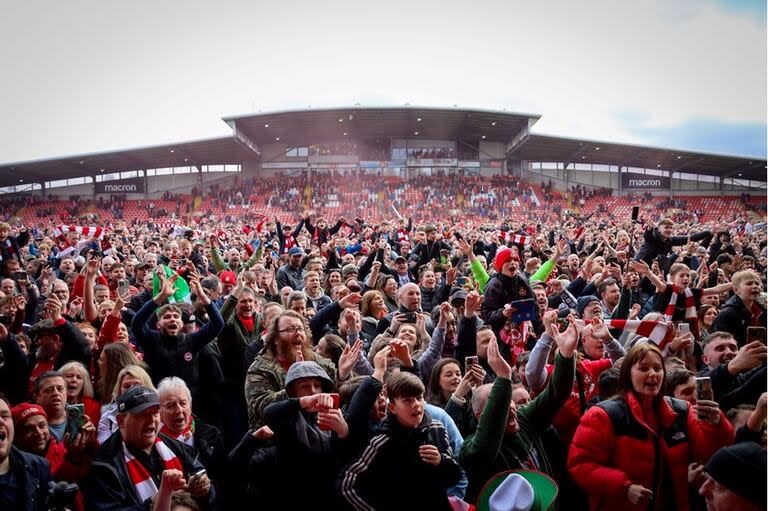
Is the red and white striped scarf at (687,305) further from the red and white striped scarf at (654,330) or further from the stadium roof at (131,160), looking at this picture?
the stadium roof at (131,160)

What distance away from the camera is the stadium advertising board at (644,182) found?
120 feet

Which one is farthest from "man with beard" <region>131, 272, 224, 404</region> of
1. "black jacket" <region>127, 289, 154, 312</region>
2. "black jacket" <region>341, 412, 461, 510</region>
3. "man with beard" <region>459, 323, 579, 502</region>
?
"man with beard" <region>459, 323, 579, 502</region>

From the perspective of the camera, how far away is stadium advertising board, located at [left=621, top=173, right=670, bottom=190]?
36438 mm

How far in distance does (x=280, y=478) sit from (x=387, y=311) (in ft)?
10.4

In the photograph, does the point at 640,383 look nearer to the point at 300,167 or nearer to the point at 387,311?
the point at 387,311

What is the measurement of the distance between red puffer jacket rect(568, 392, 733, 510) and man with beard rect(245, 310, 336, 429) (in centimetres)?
158

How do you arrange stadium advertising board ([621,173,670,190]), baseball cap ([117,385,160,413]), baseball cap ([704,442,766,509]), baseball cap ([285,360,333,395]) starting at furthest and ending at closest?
1. stadium advertising board ([621,173,670,190])
2. baseball cap ([285,360,333,395])
3. baseball cap ([117,385,160,413])
4. baseball cap ([704,442,766,509])

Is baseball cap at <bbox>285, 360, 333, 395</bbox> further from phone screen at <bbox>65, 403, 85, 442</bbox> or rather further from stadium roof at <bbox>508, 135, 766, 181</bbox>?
stadium roof at <bbox>508, 135, 766, 181</bbox>

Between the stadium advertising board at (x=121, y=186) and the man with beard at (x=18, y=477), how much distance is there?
38.9 metres

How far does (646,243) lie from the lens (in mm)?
8023

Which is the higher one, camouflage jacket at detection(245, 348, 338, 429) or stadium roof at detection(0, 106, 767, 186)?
stadium roof at detection(0, 106, 767, 186)

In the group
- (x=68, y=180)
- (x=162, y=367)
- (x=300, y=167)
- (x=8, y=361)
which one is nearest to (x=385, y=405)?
(x=162, y=367)

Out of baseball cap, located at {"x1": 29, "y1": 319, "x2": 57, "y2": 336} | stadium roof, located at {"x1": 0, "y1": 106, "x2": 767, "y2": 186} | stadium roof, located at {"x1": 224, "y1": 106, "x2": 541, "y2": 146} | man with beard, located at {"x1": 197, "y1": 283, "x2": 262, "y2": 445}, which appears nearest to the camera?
baseball cap, located at {"x1": 29, "y1": 319, "x2": 57, "y2": 336}

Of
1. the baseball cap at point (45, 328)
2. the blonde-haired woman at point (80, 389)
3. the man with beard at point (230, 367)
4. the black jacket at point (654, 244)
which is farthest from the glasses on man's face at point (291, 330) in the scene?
the black jacket at point (654, 244)
